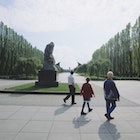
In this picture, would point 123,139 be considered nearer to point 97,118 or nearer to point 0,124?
point 97,118

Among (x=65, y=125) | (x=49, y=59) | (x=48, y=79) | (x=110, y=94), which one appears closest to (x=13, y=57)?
(x=49, y=59)

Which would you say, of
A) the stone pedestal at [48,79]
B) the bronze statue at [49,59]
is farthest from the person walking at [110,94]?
the bronze statue at [49,59]

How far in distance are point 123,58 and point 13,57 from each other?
2486 cm

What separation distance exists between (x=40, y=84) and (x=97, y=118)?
12.2 metres

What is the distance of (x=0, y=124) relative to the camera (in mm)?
7109

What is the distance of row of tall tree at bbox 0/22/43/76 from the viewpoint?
44.2m

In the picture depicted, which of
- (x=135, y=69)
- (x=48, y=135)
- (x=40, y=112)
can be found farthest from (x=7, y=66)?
(x=48, y=135)

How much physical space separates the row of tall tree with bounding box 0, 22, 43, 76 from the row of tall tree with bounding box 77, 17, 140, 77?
37.0 feet

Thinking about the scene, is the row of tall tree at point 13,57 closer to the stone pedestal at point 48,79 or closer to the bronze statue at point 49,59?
the bronze statue at point 49,59

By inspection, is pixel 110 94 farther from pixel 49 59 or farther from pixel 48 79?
pixel 49 59

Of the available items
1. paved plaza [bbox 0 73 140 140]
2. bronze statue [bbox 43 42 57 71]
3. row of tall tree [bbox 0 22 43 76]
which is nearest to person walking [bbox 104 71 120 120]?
paved plaza [bbox 0 73 140 140]

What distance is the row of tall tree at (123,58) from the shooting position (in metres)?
46.7

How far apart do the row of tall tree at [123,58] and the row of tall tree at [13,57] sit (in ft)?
37.0

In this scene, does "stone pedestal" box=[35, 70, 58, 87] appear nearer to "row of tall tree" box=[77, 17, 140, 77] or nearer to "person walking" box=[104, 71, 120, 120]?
"person walking" box=[104, 71, 120, 120]
